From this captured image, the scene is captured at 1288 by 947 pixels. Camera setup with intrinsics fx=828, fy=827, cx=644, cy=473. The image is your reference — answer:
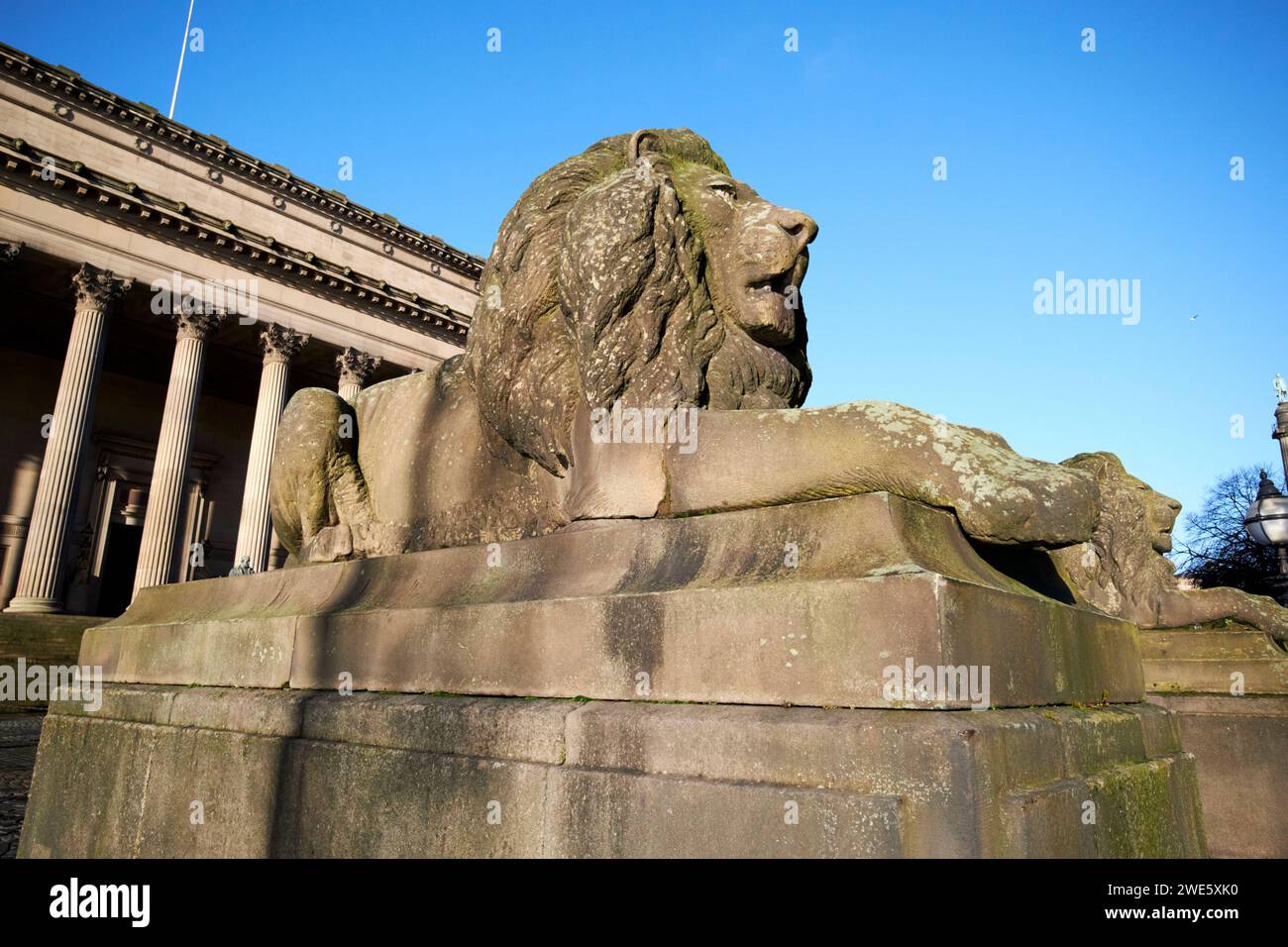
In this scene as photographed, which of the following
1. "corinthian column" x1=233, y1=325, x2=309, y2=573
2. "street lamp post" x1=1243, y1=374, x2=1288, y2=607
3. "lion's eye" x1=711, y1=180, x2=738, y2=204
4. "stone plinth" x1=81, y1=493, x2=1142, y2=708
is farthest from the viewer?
"corinthian column" x1=233, y1=325, x2=309, y2=573

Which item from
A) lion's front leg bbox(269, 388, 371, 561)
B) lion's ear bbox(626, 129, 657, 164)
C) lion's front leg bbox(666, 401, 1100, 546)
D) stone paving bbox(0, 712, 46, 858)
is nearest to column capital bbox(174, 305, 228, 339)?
stone paving bbox(0, 712, 46, 858)

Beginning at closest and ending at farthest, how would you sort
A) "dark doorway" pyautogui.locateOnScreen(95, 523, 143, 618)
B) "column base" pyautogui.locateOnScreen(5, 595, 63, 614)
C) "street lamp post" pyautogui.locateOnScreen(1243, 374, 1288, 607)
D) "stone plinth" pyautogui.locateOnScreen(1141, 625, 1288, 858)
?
1. "stone plinth" pyautogui.locateOnScreen(1141, 625, 1288, 858)
2. "street lamp post" pyautogui.locateOnScreen(1243, 374, 1288, 607)
3. "column base" pyautogui.locateOnScreen(5, 595, 63, 614)
4. "dark doorway" pyautogui.locateOnScreen(95, 523, 143, 618)

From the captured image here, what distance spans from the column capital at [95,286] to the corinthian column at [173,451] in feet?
6.73

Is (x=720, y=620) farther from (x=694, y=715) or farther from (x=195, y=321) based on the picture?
(x=195, y=321)

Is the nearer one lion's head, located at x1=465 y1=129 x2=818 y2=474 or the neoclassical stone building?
lion's head, located at x1=465 y1=129 x2=818 y2=474

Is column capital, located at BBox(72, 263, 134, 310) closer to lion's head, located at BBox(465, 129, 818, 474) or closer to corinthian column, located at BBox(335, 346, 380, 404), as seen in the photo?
corinthian column, located at BBox(335, 346, 380, 404)

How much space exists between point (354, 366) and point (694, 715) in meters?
30.8

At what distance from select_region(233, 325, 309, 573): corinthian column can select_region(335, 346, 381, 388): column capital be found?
148 cm

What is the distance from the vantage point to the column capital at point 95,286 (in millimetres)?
24797

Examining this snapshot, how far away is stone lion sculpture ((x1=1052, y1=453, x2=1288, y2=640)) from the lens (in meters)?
6.09

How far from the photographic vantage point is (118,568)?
3112cm

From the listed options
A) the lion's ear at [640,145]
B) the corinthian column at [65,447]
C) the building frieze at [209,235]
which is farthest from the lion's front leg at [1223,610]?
the corinthian column at [65,447]

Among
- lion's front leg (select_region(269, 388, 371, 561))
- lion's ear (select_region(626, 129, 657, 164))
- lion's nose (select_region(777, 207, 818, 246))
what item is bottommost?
lion's front leg (select_region(269, 388, 371, 561))
